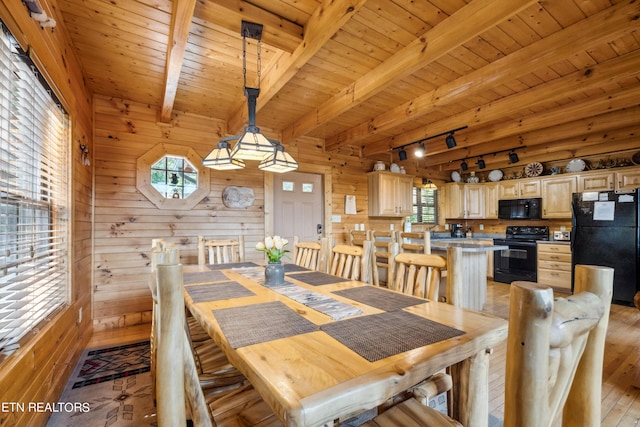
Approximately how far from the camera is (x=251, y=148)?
1.99 m

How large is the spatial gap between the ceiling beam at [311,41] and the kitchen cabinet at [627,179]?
497cm

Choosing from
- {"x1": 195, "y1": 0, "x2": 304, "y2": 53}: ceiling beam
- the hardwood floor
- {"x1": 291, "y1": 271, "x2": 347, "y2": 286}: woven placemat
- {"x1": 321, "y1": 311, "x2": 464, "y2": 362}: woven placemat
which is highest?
{"x1": 195, "y1": 0, "x2": 304, "y2": 53}: ceiling beam

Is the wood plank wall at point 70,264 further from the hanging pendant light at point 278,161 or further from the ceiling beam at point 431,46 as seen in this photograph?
the ceiling beam at point 431,46

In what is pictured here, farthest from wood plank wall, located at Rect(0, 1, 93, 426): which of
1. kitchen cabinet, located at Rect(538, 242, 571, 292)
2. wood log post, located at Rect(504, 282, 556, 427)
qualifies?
kitchen cabinet, located at Rect(538, 242, 571, 292)

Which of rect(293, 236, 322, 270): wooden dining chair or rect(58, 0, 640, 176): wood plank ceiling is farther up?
rect(58, 0, 640, 176): wood plank ceiling

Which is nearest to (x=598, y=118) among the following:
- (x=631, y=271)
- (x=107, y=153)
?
(x=631, y=271)

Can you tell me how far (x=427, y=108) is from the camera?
3.15 m

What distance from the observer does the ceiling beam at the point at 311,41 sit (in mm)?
1734

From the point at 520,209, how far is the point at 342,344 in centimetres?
581

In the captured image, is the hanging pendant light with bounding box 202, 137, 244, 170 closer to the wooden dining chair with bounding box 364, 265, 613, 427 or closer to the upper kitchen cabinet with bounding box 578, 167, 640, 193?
the wooden dining chair with bounding box 364, 265, 613, 427

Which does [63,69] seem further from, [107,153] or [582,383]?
[582,383]

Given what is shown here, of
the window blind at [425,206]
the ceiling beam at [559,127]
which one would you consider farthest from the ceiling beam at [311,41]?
the window blind at [425,206]

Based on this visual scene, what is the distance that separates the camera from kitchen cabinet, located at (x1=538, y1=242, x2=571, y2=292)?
15.0 feet

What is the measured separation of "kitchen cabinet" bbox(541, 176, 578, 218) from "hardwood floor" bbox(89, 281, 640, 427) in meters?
1.71
